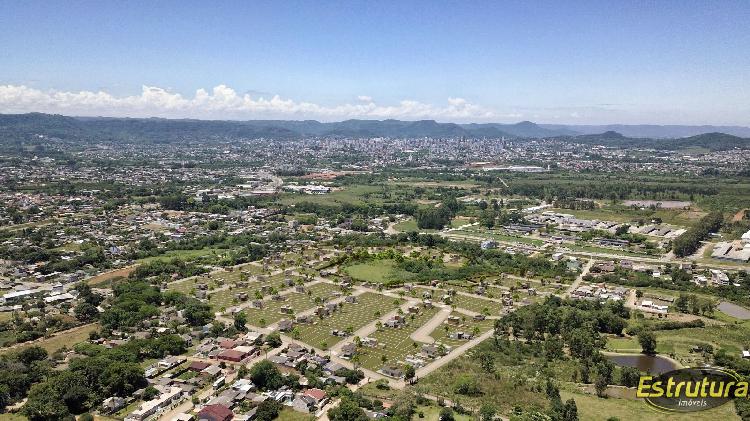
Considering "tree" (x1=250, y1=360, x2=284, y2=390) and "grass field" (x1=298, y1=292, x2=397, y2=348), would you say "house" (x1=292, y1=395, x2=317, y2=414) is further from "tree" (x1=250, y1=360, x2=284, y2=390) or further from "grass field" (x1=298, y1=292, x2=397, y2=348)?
"grass field" (x1=298, y1=292, x2=397, y2=348)

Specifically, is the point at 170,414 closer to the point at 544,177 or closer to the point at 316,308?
the point at 316,308

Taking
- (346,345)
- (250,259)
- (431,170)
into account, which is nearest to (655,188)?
(431,170)

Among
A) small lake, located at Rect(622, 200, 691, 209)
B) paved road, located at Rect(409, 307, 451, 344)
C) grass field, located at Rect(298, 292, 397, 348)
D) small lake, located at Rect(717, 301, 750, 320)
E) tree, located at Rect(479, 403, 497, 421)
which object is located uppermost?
small lake, located at Rect(622, 200, 691, 209)

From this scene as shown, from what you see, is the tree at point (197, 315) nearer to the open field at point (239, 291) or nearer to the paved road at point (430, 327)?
the open field at point (239, 291)

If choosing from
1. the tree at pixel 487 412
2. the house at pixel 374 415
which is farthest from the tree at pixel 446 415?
the house at pixel 374 415

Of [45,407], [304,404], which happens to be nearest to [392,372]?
[304,404]

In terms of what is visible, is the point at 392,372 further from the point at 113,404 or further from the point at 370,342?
the point at 113,404

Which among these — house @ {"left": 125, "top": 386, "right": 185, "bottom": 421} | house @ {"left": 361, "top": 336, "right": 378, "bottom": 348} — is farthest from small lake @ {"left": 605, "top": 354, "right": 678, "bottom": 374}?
house @ {"left": 125, "top": 386, "right": 185, "bottom": 421}
